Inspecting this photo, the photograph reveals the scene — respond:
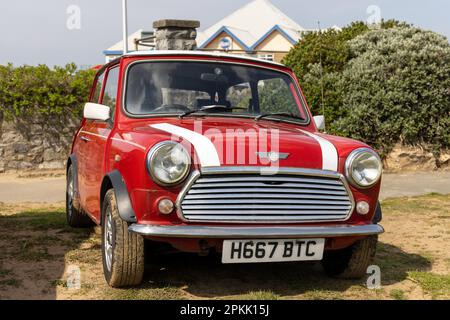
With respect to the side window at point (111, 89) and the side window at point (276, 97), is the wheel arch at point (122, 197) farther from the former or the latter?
the side window at point (276, 97)

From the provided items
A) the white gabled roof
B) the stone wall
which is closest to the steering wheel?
the stone wall

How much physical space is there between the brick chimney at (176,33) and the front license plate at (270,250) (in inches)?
346

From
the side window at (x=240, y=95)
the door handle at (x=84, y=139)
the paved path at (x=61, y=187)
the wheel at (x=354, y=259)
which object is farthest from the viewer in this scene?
the paved path at (x=61, y=187)

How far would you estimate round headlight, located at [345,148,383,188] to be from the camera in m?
3.90

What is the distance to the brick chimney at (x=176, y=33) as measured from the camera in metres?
11.9

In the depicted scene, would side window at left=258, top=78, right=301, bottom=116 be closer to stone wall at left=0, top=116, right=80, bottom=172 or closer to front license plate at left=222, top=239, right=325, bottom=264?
front license plate at left=222, top=239, right=325, bottom=264

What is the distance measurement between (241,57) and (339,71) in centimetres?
714

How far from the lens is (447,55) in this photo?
11.3 meters

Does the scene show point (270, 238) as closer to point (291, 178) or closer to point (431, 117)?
point (291, 178)

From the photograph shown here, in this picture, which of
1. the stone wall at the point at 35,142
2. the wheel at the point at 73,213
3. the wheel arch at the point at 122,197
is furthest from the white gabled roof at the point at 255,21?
the wheel arch at the point at 122,197

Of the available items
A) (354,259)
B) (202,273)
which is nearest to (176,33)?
(202,273)

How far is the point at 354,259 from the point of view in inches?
167

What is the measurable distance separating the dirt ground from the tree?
4929mm
